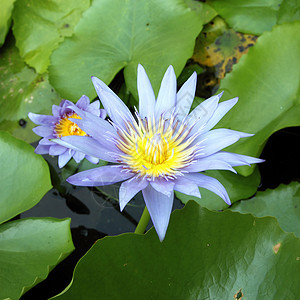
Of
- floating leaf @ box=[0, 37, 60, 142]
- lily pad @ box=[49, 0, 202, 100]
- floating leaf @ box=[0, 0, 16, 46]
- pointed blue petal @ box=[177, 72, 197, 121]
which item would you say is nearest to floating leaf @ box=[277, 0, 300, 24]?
lily pad @ box=[49, 0, 202, 100]

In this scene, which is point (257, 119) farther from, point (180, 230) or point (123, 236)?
point (123, 236)

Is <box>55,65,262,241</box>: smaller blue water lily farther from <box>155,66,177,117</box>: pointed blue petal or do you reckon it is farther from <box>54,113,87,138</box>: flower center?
<box>54,113,87,138</box>: flower center

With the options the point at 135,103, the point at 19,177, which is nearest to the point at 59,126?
the point at 19,177

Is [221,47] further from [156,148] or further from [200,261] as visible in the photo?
[200,261]

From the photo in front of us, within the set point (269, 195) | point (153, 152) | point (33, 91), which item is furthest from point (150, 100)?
point (33, 91)

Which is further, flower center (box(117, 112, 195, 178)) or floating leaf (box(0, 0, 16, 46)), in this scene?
floating leaf (box(0, 0, 16, 46))

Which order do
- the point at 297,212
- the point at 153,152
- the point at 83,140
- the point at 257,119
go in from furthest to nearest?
the point at 257,119 < the point at 297,212 < the point at 153,152 < the point at 83,140

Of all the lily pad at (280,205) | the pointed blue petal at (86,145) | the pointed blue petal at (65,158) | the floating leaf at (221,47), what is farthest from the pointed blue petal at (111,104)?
the floating leaf at (221,47)
